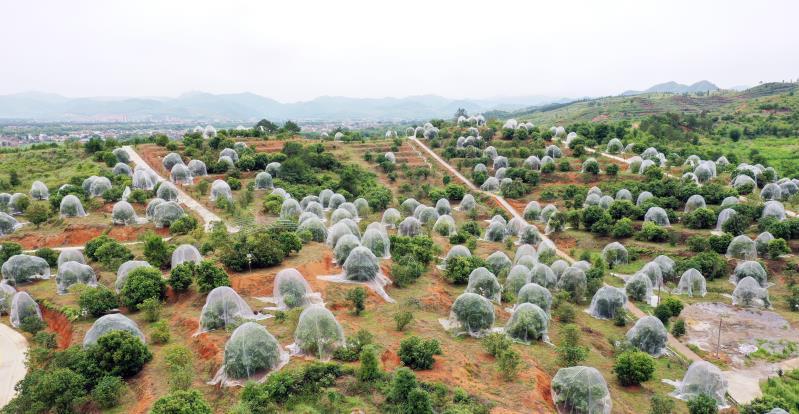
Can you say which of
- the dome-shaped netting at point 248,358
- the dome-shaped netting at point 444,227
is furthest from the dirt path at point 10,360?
the dome-shaped netting at point 444,227

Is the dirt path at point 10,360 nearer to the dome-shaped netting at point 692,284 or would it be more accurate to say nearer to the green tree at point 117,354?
the green tree at point 117,354

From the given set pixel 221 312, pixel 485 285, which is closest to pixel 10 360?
pixel 221 312

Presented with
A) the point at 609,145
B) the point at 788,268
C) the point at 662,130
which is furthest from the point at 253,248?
the point at 662,130

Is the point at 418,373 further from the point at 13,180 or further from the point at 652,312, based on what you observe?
the point at 13,180

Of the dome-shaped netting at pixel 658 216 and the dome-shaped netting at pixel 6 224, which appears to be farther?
the dome-shaped netting at pixel 658 216

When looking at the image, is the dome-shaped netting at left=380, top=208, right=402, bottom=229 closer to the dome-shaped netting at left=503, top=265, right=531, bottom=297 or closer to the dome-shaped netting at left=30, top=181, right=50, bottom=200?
the dome-shaped netting at left=503, top=265, right=531, bottom=297

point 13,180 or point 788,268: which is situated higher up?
point 13,180

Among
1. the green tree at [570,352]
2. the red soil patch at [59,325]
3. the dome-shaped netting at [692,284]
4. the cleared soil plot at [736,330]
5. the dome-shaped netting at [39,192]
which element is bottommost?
the cleared soil plot at [736,330]
